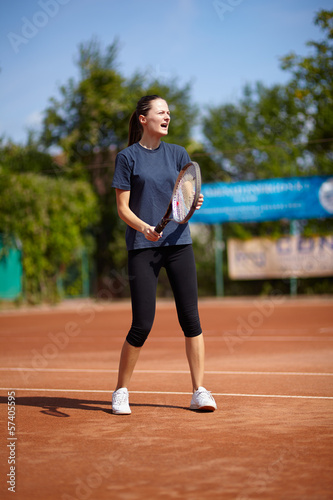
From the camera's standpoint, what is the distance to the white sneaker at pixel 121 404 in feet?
14.8

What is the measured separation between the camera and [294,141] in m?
26.0

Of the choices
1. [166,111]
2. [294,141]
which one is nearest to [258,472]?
[166,111]

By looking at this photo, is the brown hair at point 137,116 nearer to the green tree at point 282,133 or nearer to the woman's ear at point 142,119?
the woman's ear at point 142,119

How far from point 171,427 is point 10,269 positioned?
53.7 feet

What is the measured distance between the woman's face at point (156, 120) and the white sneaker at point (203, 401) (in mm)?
1729

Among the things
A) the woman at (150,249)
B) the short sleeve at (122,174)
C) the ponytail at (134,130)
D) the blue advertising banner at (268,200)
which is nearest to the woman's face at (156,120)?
the woman at (150,249)

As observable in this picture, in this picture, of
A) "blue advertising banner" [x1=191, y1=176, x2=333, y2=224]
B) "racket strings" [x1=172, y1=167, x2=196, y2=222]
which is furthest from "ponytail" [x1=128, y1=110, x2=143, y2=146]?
"blue advertising banner" [x1=191, y1=176, x2=333, y2=224]

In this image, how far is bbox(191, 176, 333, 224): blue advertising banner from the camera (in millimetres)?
21125

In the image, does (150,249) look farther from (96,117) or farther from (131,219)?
(96,117)

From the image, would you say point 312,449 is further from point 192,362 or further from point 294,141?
point 294,141

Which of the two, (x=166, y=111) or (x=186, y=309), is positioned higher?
(x=166, y=111)

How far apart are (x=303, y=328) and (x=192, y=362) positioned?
7047mm

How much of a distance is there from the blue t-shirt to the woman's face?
0.52 ft

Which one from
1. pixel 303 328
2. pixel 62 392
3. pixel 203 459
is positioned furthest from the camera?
pixel 303 328
